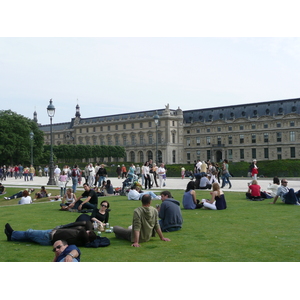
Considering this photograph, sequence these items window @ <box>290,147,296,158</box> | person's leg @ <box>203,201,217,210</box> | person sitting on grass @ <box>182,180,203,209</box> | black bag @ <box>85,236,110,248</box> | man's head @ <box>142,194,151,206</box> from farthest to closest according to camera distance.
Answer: window @ <box>290,147,296,158</box> → person's leg @ <box>203,201,217,210</box> → person sitting on grass @ <box>182,180,203,209</box> → man's head @ <box>142,194,151,206</box> → black bag @ <box>85,236,110,248</box>

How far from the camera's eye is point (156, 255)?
655 centimetres

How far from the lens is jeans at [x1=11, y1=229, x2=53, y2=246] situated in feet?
24.5

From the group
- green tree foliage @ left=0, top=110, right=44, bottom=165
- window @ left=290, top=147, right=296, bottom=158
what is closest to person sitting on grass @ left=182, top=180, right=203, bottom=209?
green tree foliage @ left=0, top=110, right=44, bottom=165

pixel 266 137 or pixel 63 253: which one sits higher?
pixel 266 137

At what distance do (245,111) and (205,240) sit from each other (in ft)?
292

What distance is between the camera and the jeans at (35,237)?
7.47 metres

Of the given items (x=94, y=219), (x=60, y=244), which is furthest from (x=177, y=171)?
(x=60, y=244)

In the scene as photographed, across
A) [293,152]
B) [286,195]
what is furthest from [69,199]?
[293,152]

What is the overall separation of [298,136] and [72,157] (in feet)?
161

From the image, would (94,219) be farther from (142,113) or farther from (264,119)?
(142,113)

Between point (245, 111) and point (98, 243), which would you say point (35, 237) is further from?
point (245, 111)

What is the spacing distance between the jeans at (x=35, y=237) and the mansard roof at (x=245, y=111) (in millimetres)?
85255

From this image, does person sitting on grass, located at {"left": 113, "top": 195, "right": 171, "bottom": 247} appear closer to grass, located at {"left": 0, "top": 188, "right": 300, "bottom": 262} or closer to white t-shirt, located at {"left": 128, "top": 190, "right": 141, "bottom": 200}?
grass, located at {"left": 0, "top": 188, "right": 300, "bottom": 262}

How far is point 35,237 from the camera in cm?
759
